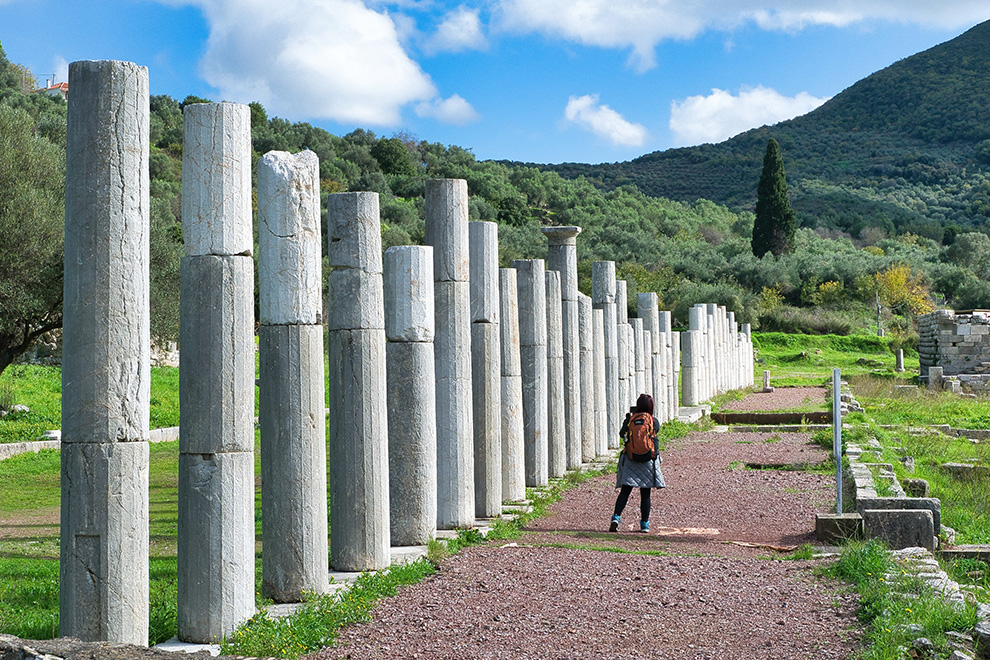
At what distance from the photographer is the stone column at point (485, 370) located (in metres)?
11.6

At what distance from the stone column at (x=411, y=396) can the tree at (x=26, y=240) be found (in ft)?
45.0

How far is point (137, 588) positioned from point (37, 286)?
16.7m

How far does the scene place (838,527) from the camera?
10.1 metres

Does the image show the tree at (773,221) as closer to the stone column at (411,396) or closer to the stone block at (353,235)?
the stone column at (411,396)

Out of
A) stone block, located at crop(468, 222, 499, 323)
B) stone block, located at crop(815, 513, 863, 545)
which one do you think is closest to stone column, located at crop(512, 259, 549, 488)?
stone block, located at crop(468, 222, 499, 323)

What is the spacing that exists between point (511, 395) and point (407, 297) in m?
3.39

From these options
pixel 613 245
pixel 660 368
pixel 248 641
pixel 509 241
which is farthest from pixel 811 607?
pixel 613 245

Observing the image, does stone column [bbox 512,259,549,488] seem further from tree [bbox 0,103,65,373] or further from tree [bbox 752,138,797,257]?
tree [bbox 752,138,797,257]

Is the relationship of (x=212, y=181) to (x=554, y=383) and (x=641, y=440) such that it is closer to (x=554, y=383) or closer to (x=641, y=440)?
(x=641, y=440)

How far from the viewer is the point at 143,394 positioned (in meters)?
6.39

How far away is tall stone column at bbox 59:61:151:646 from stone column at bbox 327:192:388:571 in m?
2.39

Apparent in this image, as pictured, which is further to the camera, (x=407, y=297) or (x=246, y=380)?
(x=407, y=297)

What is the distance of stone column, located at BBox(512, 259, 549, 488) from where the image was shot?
557 inches

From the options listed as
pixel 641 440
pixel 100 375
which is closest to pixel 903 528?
pixel 641 440
